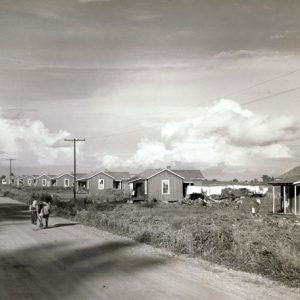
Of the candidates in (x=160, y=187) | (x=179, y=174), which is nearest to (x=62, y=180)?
(x=179, y=174)

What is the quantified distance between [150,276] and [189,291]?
185 cm

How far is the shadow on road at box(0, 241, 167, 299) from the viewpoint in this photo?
33.0 feet

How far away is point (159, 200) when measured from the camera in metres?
49.9

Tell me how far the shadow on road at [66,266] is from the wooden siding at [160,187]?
110 feet

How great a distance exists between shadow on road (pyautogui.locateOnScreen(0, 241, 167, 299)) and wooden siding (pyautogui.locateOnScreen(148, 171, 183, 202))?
110 ft

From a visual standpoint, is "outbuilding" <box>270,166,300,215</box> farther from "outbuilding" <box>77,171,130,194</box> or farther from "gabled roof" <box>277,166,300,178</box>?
"outbuilding" <box>77,171,130,194</box>

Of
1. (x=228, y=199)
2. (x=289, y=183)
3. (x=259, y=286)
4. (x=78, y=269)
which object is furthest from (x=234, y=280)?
(x=228, y=199)

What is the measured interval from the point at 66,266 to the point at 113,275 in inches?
71.8

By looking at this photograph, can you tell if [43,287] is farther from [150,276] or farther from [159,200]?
[159,200]

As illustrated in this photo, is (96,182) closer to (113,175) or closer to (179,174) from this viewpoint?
(113,175)

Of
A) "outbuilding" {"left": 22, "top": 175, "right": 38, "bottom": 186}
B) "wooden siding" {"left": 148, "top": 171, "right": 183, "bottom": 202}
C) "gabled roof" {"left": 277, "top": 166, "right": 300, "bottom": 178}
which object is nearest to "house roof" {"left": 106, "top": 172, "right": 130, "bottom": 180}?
"wooden siding" {"left": 148, "top": 171, "right": 183, "bottom": 202}

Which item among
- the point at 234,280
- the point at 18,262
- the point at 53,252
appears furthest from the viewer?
the point at 53,252

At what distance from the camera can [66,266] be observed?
12711mm

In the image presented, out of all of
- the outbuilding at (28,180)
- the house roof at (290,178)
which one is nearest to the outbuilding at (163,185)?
the house roof at (290,178)
